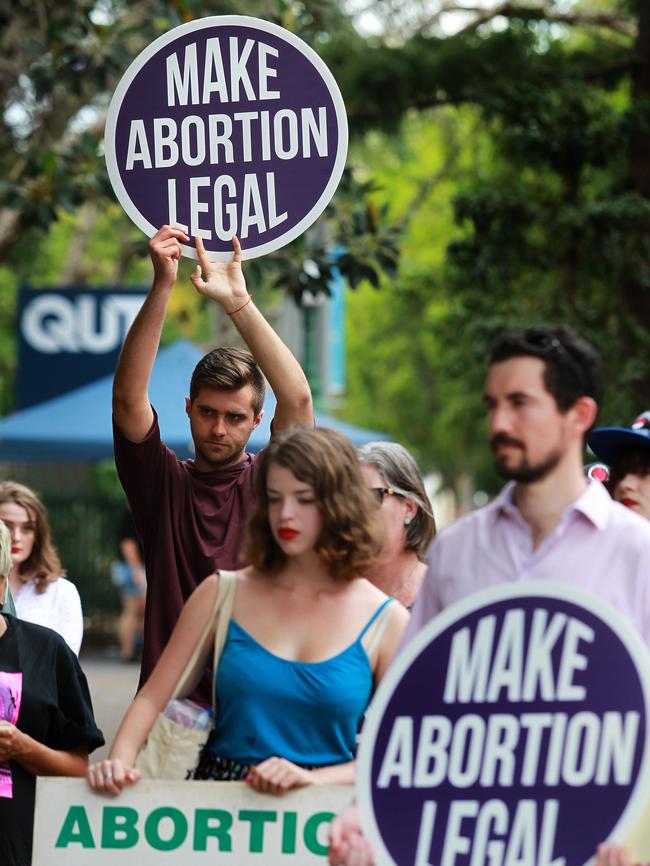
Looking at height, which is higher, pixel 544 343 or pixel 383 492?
pixel 544 343

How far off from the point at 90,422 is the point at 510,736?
1613 centimetres

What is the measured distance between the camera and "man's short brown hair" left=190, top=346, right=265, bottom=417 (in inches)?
185

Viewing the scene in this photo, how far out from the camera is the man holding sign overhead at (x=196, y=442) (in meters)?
4.62

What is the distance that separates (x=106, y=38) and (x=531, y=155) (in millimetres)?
6262

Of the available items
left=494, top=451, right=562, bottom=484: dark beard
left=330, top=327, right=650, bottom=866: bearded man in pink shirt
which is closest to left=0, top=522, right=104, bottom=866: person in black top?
left=330, top=327, right=650, bottom=866: bearded man in pink shirt

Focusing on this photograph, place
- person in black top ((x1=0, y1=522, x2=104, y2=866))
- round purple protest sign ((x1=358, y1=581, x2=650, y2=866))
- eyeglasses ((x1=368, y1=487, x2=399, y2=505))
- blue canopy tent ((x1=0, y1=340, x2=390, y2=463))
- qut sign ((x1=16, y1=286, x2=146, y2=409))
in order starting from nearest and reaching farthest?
round purple protest sign ((x1=358, y1=581, x2=650, y2=866)) → person in black top ((x1=0, y1=522, x2=104, y2=866)) → eyeglasses ((x1=368, y1=487, x2=399, y2=505)) → blue canopy tent ((x1=0, y1=340, x2=390, y2=463)) → qut sign ((x1=16, y1=286, x2=146, y2=409))

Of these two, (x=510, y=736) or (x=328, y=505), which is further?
(x=328, y=505)

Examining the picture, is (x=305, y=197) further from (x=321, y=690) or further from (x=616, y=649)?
(x=616, y=649)

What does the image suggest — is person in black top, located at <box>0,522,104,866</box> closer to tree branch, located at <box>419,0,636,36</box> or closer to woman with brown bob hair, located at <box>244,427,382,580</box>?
woman with brown bob hair, located at <box>244,427,382,580</box>

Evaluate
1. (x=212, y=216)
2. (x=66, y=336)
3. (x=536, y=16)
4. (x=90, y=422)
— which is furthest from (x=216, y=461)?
(x=66, y=336)

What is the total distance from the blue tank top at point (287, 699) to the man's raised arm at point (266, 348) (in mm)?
986

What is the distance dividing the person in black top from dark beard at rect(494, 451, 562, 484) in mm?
1908

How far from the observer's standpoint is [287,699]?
375cm

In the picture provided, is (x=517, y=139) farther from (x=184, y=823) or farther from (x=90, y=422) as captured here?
(x=184, y=823)
